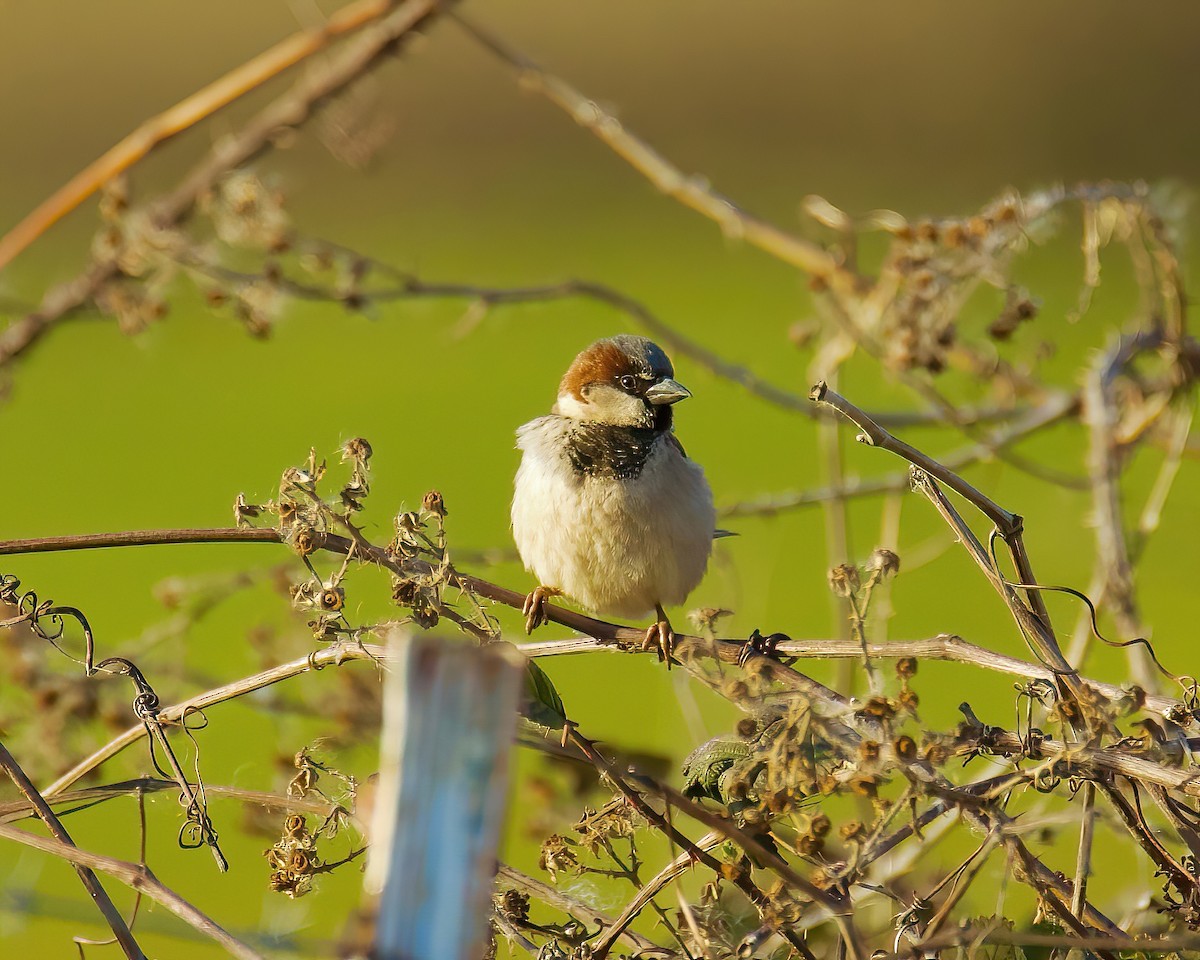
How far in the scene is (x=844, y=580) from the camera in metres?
1.85

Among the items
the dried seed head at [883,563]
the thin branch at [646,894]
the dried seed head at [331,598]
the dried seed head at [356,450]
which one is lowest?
the thin branch at [646,894]

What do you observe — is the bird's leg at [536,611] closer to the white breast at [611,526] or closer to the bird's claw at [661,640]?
the white breast at [611,526]

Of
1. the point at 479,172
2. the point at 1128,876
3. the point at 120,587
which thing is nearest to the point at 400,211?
the point at 479,172

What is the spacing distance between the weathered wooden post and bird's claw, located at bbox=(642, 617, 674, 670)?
1153mm

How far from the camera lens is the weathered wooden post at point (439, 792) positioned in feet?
4.22

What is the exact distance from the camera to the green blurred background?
36.2 feet

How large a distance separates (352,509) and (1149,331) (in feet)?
8.19

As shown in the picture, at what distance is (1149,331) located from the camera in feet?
12.0

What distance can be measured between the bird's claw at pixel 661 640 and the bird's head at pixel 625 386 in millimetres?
550

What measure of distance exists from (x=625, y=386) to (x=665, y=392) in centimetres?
11

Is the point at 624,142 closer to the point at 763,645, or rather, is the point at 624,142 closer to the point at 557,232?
the point at 763,645

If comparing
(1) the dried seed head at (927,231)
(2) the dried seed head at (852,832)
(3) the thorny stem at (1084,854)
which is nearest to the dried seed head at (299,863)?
(2) the dried seed head at (852,832)

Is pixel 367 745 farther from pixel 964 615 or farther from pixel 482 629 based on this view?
pixel 964 615

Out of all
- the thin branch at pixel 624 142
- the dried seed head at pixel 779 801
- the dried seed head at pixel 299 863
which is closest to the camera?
the dried seed head at pixel 779 801
